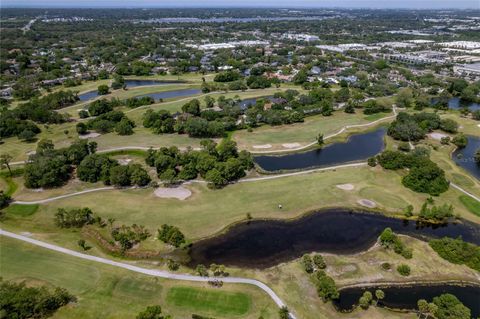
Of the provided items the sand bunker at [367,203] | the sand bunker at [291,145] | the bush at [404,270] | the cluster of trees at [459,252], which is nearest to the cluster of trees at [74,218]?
the sand bunker at [367,203]

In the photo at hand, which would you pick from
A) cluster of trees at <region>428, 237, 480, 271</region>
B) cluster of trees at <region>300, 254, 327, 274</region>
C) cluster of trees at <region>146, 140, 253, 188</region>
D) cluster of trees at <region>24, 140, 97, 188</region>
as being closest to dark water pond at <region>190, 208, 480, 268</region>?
cluster of trees at <region>300, 254, 327, 274</region>

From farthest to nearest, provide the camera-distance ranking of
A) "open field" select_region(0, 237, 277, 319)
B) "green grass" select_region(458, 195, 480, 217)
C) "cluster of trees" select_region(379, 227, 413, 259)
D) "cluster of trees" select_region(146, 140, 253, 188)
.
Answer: "cluster of trees" select_region(146, 140, 253, 188)
"green grass" select_region(458, 195, 480, 217)
"cluster of trees" select_region(379, 227, 413, 259)
"open field" select_region(0, 237, 277, 319)

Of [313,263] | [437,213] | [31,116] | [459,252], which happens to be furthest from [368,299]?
[31,116]

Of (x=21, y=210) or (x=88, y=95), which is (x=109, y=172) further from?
(x=88, y=95)

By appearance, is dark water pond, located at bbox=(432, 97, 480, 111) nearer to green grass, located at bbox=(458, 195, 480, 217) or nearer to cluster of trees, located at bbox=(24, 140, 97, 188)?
green grass, located at bbox=(458, 195, 480, 217)

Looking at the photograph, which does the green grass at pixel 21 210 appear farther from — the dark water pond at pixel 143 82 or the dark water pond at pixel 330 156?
the dark water pond at pixel 143 82
